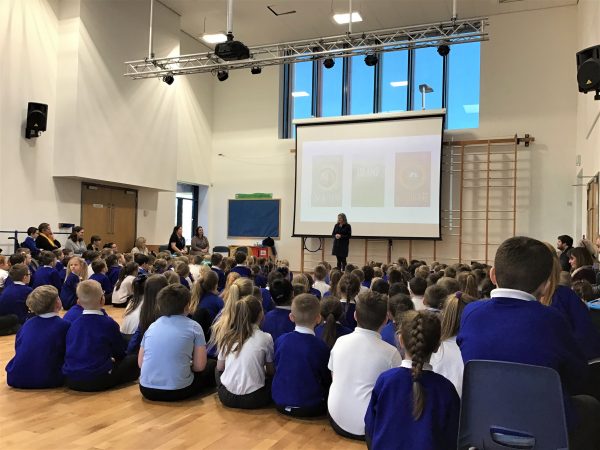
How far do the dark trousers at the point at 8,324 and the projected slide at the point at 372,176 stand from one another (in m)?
7.86

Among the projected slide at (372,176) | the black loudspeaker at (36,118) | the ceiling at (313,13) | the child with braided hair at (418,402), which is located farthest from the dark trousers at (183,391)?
the ceiling at (313,13)

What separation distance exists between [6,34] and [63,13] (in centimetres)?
139

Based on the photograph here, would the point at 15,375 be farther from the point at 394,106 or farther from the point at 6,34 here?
the point at 394,106

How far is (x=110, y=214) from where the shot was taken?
1148cm

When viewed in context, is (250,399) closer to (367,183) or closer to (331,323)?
(331,323)

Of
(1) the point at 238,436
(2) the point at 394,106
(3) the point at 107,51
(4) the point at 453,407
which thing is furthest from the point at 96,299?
(2) the point at 394,106

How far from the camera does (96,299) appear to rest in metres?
3.58

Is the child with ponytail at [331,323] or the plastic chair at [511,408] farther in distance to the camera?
the child with ponytail at [331,323]

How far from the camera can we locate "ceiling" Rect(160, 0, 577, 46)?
11.3 meters

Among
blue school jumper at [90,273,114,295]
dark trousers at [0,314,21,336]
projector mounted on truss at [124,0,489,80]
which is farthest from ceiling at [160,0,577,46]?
dark trousers at [0,314,21,336]

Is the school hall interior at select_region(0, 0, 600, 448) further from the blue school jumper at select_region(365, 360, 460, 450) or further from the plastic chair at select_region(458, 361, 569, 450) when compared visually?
the plastic chair at select_region(458, 361, 569, 450)

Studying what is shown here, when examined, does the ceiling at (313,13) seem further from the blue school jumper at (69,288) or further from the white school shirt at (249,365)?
the white school shirt at (249,365)

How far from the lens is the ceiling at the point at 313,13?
11.3 meters

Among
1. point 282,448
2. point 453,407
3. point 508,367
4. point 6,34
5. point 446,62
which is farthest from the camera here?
point 446,62
